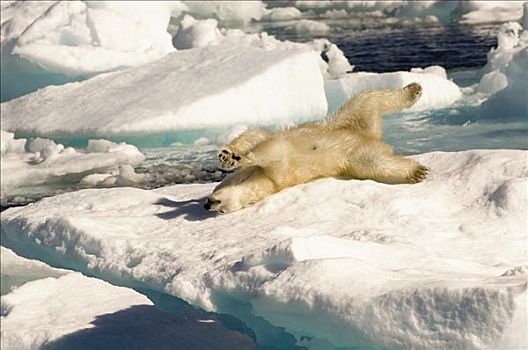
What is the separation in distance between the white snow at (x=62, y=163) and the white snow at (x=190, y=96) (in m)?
0.34

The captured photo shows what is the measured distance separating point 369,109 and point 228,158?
984mm

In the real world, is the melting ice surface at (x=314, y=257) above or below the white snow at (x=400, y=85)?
above

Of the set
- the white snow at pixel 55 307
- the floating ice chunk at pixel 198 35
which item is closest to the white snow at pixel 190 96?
the white snow at pixel 55 307

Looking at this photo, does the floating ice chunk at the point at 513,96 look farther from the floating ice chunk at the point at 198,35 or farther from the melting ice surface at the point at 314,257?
the floating ice chunk at the point at 198,35

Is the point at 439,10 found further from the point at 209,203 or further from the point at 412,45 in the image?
the point at 209,203

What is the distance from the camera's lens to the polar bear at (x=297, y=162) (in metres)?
4.66

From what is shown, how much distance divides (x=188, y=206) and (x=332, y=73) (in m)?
15.6

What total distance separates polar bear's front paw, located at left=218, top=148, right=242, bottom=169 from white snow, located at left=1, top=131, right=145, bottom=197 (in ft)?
27.5

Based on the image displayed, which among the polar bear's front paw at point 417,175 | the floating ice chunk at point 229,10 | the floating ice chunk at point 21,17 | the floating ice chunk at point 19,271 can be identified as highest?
the polar bear's front paw at point 417,175

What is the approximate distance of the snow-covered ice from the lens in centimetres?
756

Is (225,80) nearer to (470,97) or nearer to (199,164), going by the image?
(199,164)

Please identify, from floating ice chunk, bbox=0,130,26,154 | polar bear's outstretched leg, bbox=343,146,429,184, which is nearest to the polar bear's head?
polar bear's outstretched leg, bbox=343,146,429,184

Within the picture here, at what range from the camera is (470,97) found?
1551 centimetres

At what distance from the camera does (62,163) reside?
530 inches
